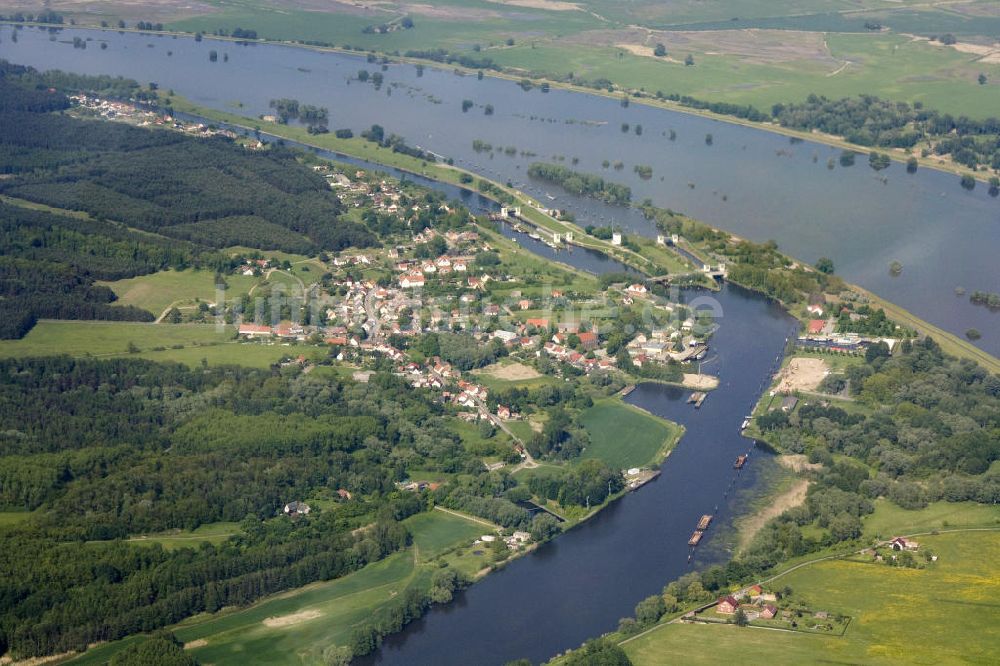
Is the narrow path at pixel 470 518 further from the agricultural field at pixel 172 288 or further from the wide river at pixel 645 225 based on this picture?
the agricultural field at pixel 172 288

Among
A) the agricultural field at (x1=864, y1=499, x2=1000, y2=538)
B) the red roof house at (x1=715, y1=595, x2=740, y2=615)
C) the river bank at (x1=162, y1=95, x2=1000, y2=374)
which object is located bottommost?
the red roof house at (x1=715, y1=595, x2=740, y2=615)

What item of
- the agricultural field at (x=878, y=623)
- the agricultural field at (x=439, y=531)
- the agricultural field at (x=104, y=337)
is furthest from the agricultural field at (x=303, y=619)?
the agricultural field at (x=104, y=337)

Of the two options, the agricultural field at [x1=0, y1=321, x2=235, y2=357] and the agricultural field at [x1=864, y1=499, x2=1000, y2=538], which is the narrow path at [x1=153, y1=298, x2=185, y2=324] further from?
the agricultural field at [x1=864, y1=499, x2=1000, y2=538]

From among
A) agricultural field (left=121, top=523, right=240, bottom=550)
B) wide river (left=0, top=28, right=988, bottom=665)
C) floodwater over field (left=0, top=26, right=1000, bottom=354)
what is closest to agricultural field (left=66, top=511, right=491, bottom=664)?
wide river (left=0, top=28, right=988, bottom=665)

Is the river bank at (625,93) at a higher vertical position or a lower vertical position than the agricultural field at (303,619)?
higher

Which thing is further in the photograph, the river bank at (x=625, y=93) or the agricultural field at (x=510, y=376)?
the river bank at (x=625, y=93)

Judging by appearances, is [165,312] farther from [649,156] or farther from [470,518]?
[649,156]

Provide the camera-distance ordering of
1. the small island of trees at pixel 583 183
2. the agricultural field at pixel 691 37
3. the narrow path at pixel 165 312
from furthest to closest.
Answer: the agricultural field at pixel 691 37 → the small island of trees at pixel 583 183 → the narrow path at pixel 165 312
